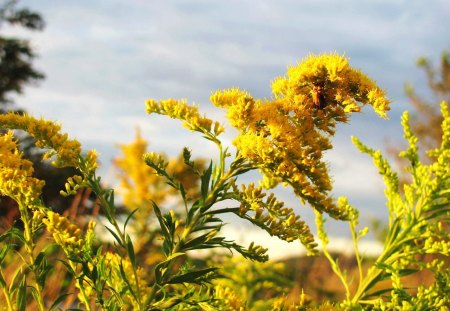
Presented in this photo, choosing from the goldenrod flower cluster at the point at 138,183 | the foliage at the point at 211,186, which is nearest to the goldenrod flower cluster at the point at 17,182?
the foliage at the point at 211,186

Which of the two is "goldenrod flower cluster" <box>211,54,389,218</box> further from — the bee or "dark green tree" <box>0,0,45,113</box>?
"dark green tree" <box>0,0,45,113</box>

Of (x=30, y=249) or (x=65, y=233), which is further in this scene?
(x=30, y=249)

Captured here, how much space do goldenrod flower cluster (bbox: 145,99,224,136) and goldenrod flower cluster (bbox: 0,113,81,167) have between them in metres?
0.37

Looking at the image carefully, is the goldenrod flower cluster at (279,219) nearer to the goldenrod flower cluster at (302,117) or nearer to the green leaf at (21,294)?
the goldenrod flower cluster at (302,117)

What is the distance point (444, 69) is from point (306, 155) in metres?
20.1

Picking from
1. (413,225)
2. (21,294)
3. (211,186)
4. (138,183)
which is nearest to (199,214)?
(211,186)

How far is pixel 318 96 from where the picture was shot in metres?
2.58

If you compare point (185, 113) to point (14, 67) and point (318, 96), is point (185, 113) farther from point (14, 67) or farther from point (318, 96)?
point (14, 67)

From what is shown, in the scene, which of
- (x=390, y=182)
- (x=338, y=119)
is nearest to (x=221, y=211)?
(x=338, y=119)

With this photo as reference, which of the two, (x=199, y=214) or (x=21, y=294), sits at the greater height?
(x=199, y=214)

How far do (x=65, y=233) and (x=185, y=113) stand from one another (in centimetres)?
71

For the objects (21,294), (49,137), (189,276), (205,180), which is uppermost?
(49,137)

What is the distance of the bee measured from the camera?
258cm

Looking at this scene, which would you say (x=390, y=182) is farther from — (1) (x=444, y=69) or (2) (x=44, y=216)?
(1) (x=444, y=69)
